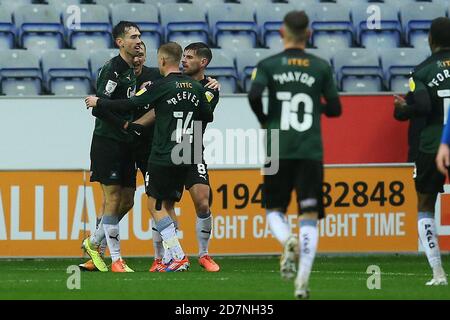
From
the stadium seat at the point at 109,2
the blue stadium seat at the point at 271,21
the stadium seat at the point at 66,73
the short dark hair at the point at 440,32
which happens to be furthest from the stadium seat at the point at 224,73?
the short dark hair at the point at 440,32

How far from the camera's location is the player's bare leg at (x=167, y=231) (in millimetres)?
12734

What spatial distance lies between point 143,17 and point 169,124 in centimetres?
656

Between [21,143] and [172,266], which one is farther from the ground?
[21,143]

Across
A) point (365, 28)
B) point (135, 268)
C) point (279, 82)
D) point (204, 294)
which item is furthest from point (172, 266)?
point (365, 28)

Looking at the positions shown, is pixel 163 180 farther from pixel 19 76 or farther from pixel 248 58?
pixel 248 58

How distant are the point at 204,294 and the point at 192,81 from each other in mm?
2989

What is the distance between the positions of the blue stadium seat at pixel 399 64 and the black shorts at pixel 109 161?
623 cm

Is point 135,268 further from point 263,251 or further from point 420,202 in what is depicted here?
point 420,202

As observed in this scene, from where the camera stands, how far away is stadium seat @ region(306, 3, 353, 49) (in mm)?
19375

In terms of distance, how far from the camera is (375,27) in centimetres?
1977

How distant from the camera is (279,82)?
9.71 metres

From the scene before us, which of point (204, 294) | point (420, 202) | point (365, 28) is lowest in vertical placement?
point (204, 294)

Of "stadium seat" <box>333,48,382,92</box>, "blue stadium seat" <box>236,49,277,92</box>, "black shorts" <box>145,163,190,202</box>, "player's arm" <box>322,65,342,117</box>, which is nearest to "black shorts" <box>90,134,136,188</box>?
"black shorts" <box>145,163,190,202</box>

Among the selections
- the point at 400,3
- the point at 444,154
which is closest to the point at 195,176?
the point at 444,154
